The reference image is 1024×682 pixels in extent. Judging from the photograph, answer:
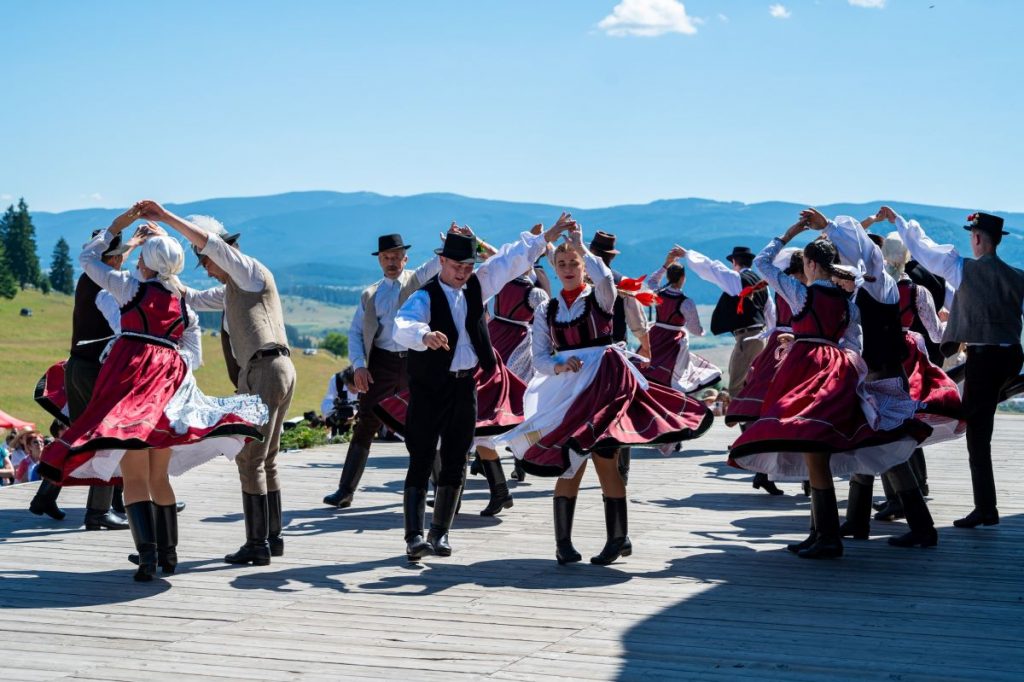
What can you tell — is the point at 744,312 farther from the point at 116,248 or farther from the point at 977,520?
the point at 116,248

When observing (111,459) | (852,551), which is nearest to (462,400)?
(111,459)

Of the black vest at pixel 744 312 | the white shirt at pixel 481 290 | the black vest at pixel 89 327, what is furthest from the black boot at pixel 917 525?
the black vest at pixel 89 327

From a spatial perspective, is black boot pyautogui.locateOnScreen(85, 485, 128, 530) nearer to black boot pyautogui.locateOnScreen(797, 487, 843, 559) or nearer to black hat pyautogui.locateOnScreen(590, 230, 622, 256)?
black hat pyautogui.locateOnScreen(590, 230, 622, 256)

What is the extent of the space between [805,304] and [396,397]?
8.82 ft

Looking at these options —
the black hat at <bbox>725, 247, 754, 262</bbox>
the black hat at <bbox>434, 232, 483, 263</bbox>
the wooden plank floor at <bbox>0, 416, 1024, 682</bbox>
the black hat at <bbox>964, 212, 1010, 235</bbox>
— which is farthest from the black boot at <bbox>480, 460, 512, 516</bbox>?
the black hat at <bbox>725, 247, 754, 262</bbox>

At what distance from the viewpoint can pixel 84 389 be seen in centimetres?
774

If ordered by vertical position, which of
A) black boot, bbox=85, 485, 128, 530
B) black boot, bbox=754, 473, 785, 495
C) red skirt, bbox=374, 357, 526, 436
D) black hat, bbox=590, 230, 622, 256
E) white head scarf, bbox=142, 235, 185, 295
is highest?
black hat, bbox=590, 230, 622, 256

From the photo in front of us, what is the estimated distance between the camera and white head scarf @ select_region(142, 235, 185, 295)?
6.29 metres

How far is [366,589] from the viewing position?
6156mm

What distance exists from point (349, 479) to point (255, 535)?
216 cm

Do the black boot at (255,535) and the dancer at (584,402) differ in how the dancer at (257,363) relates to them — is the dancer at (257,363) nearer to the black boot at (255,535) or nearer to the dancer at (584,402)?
the black boot at (255,535)

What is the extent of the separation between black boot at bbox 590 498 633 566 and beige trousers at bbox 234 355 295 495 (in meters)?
1.72

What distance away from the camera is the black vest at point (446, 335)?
6656 millimetres

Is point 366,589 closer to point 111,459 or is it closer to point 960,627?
point 111,459
